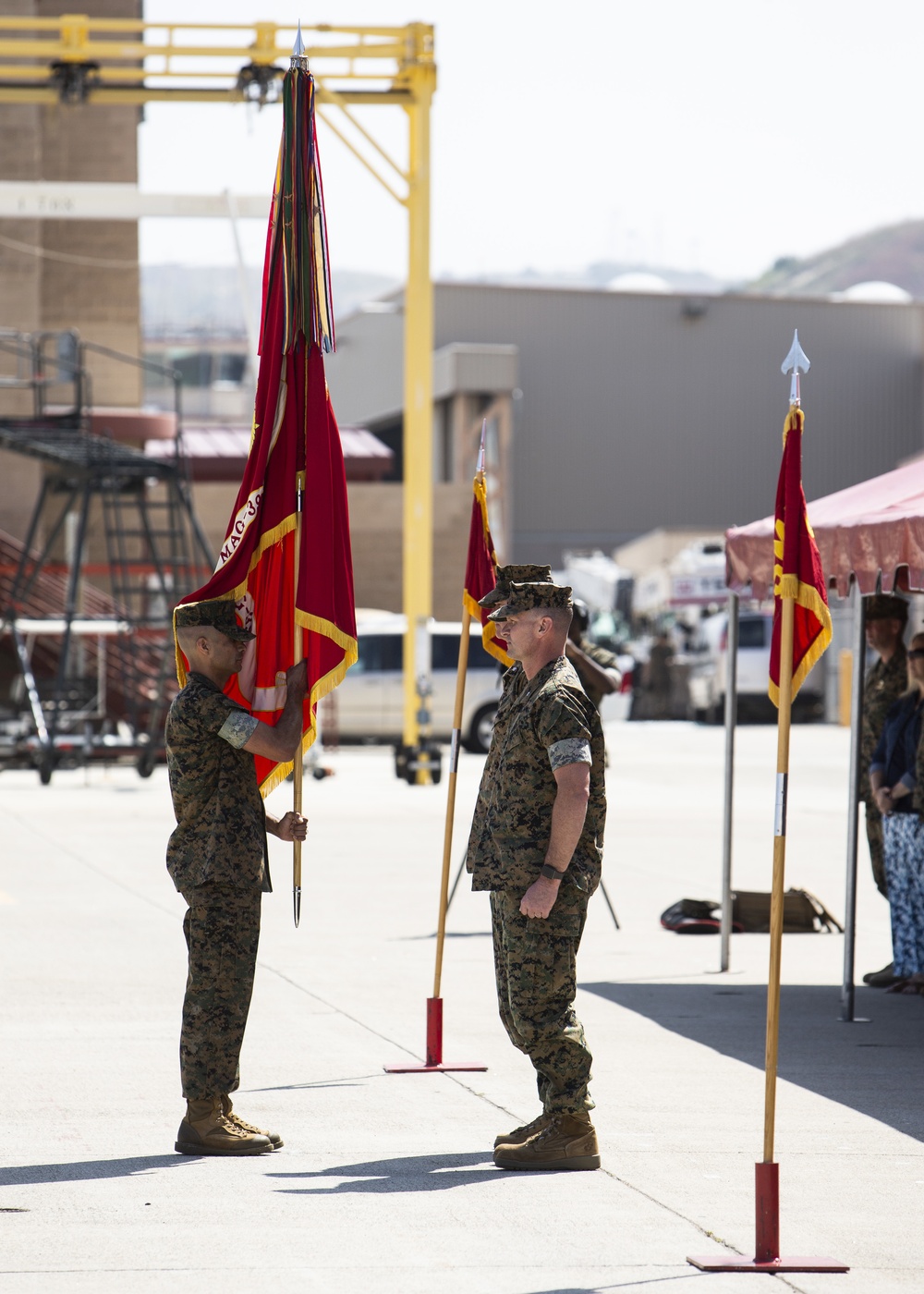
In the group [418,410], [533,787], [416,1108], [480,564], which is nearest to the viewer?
[533,787]

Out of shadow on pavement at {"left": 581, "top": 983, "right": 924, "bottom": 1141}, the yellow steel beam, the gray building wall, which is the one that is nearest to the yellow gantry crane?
the yellow steel beam

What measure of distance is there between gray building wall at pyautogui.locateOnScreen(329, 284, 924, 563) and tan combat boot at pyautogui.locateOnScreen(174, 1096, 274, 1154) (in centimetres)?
5415

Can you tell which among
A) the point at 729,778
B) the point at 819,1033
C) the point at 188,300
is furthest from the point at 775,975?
the point at 188,300

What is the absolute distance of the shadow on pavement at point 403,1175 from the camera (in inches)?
239

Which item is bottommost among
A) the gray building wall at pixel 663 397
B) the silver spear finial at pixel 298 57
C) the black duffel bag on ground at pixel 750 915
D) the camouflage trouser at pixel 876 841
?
the black duffel bag on ground at pixel 750 915

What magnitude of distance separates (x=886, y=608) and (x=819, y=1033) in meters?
2.62

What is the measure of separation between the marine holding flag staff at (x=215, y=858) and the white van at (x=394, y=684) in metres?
20.7

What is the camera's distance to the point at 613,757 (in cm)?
2833

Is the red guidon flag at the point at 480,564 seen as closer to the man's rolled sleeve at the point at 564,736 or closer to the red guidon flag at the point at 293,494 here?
the red guidon flag at the point at 293,494

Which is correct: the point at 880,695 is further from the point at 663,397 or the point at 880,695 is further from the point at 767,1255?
the point at 663,397

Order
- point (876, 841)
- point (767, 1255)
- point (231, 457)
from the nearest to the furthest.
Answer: point (767, 1255)
point (876, 841)
point (231, 457)

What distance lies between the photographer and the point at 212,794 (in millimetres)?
6445

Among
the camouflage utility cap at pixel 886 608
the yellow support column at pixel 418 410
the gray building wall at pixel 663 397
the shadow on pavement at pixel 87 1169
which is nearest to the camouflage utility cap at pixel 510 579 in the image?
the shadow on pavement at pixel 87 1169

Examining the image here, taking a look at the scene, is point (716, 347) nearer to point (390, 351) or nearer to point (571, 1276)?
point (390, 351)
